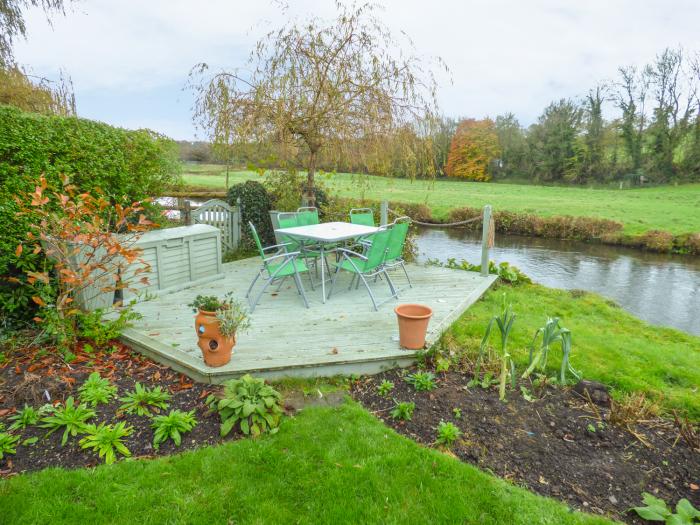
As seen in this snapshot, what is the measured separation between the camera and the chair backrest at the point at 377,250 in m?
4.26

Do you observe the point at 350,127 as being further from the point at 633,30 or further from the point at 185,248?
the point at 633,30

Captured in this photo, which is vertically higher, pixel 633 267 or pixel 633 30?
pixel 633 30

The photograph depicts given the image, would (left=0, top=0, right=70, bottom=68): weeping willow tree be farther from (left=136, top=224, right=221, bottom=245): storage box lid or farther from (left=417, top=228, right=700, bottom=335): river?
(left=417, top=228, right=700, bottom=335): river

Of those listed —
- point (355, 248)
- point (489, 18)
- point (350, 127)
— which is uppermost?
point (489, 18)

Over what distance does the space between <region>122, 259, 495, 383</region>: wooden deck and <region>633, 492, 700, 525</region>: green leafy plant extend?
5.52ft

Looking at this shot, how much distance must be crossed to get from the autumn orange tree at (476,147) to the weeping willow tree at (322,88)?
84.6 feet

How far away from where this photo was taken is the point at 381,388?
291cm

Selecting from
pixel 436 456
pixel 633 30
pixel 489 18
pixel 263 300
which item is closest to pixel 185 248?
pixel 263 300

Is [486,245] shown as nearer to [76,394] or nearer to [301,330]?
[301,330]

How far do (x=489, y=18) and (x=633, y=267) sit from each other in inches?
267

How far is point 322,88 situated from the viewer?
6.57 m

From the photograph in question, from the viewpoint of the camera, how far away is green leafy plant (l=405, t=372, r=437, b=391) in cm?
290

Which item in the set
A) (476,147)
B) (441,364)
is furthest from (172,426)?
(476,147)

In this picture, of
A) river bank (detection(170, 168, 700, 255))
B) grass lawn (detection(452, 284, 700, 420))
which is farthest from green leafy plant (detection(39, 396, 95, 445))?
river bank (detection(170, 168, 700, 255))
